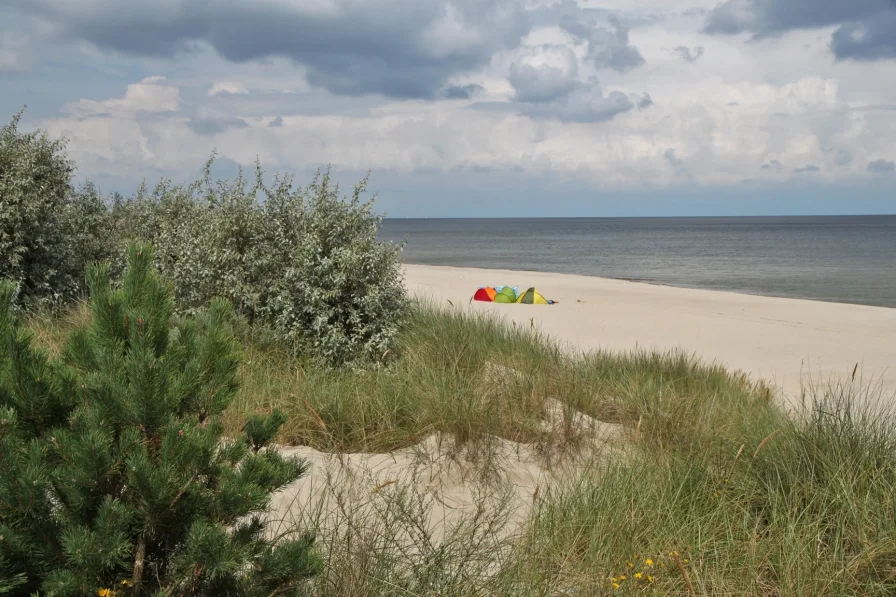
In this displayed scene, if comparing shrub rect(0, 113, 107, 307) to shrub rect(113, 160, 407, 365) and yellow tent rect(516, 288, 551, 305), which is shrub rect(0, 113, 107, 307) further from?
yellow tent rect(516, 288, 551, 305)

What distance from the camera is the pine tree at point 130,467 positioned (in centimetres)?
242

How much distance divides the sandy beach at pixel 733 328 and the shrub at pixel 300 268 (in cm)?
302

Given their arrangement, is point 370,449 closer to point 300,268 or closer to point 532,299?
point 300,268

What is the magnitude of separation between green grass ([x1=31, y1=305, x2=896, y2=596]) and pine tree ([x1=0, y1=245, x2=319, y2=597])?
2.73ft

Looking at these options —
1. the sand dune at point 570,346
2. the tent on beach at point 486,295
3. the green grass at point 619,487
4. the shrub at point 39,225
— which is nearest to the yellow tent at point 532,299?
the sand dune at point 570,346

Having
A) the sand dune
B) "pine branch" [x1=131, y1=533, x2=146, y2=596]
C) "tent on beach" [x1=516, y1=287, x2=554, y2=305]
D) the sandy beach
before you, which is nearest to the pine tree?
"pine branch" [x1=131, y1=533, x2=146, y2=596]

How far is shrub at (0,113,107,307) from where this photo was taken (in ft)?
32.6

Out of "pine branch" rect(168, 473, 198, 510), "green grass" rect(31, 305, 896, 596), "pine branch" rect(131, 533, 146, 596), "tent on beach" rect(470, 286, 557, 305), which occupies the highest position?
"pine branch" rect(168, 473, 198, 510)

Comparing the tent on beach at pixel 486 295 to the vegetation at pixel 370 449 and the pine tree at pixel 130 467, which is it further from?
the pine tree at pixel 130 467

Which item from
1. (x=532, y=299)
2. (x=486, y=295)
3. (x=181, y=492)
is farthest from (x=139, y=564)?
(x=486, y=295)

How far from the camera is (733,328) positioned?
1636 centimetres

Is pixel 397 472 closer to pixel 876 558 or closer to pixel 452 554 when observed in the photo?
pixel 452 554

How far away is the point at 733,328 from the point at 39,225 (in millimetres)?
13248

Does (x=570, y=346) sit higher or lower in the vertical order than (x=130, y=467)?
lower
